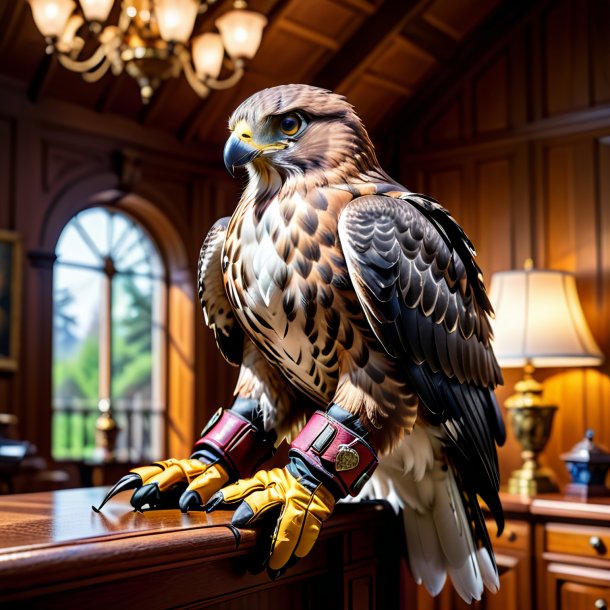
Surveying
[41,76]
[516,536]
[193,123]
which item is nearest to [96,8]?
[41,76]

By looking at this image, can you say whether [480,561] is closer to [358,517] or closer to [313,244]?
[358,517]

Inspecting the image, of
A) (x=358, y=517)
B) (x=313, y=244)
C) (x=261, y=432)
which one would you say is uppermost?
(x=313, y=244)

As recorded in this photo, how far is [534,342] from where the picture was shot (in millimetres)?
3424

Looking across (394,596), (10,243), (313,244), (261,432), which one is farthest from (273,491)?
(10,243)

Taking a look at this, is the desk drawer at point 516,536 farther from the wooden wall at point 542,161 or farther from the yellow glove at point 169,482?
the yellow glove at point 169,482

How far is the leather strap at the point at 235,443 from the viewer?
44.0 inches

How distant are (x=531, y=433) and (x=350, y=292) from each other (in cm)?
250

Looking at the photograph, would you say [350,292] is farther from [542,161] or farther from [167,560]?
[542,161]

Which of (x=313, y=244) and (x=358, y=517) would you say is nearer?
(x=313, y=244)

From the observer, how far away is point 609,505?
2758 mm

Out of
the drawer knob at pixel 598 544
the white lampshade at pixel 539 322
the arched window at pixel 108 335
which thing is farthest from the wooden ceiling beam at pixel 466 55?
the drawer knob at pixel 598 544

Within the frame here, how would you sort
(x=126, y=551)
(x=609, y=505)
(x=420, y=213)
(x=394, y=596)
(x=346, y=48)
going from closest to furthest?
(x=126, y=551) < (x=420, y=213) < (x=394, y=596) < (x=609, y=505) < (x=346, y=48)

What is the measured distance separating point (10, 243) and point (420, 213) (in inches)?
124

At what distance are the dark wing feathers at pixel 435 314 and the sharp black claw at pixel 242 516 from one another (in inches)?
10.6
